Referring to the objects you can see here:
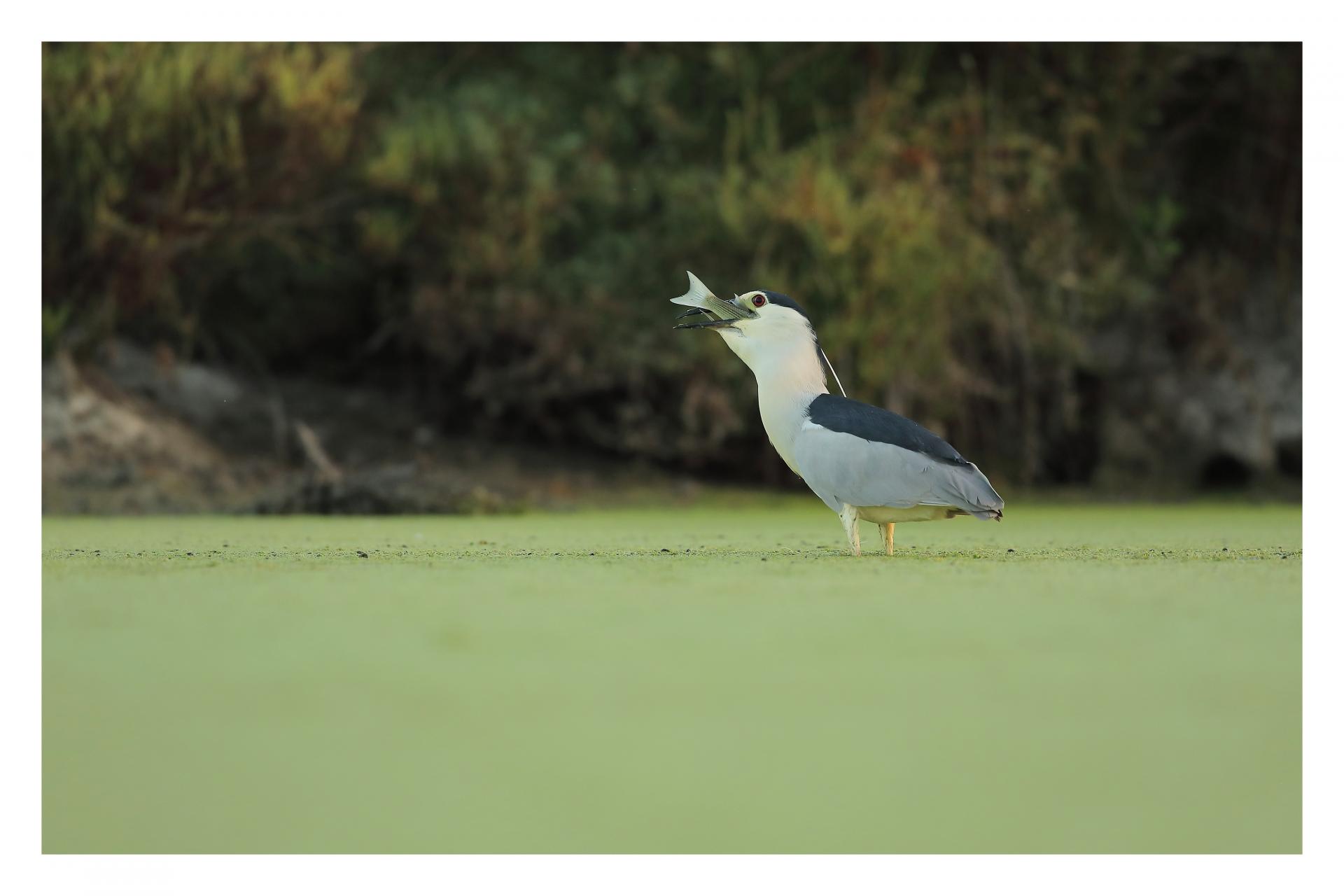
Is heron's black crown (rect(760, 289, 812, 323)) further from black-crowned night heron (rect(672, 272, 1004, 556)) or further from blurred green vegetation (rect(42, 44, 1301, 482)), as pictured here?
blurred green vegetation (rect(42, 44, 1301, 482))

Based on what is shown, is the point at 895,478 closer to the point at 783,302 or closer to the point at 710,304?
the point at 783,302

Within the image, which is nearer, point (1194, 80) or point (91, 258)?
point (91, 258)

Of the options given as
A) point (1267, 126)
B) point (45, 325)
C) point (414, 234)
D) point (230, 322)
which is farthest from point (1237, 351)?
point (45, 325)

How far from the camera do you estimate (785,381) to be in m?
3.50

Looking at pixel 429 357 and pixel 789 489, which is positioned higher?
pixel 429 357

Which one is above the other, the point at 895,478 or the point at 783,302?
the point at 783,302

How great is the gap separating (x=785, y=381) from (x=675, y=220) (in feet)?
11.3

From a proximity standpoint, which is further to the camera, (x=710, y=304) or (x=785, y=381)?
(x=710, y=304)

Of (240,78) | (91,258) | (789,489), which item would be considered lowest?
(789,489)

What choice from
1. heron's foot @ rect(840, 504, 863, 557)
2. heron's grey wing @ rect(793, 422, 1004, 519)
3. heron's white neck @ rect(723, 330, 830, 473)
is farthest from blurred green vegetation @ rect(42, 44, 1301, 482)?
heron's grey wing @ rect(793, 422, 1004, 519)

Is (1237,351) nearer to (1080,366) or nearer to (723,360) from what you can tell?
(1080,366)

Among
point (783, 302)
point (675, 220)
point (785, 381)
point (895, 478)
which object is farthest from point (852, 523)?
point (675, 220)

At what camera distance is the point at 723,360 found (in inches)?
256

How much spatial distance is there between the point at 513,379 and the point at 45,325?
2.06m
